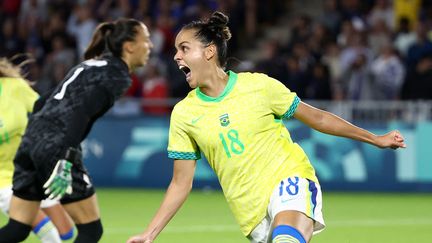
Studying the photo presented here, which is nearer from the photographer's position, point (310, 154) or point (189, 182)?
point (189, 182)

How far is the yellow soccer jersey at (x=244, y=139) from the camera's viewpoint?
6633 mm

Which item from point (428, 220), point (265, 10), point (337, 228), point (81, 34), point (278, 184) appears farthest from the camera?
point (265, 10)

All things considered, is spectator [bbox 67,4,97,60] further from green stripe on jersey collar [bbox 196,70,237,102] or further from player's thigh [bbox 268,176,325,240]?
player's thigh [bbox 268,176,325,240]

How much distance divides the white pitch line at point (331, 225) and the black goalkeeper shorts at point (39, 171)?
377 cm

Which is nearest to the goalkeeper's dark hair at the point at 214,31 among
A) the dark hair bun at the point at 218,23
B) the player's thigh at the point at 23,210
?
the dark hair bun at the point at 218,23

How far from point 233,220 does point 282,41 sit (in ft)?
27.9

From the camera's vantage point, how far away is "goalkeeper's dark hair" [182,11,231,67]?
22.1ft

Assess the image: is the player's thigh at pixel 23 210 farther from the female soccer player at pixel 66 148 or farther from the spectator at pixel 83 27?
the spectator at pixel 83 27

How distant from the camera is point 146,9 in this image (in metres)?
Result: 20.9

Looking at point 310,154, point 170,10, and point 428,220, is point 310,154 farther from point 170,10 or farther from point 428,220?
point 170,10

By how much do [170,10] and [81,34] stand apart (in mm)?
1829

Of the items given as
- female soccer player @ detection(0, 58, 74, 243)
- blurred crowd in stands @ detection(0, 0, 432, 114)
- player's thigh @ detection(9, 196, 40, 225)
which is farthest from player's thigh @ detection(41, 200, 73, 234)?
blurred crowd in stands @ detection(0, 0, 432, 114)

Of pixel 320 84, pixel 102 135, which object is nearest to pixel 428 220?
pixel 320 84

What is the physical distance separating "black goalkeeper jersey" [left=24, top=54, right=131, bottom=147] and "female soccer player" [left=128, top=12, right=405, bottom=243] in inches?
50.4
